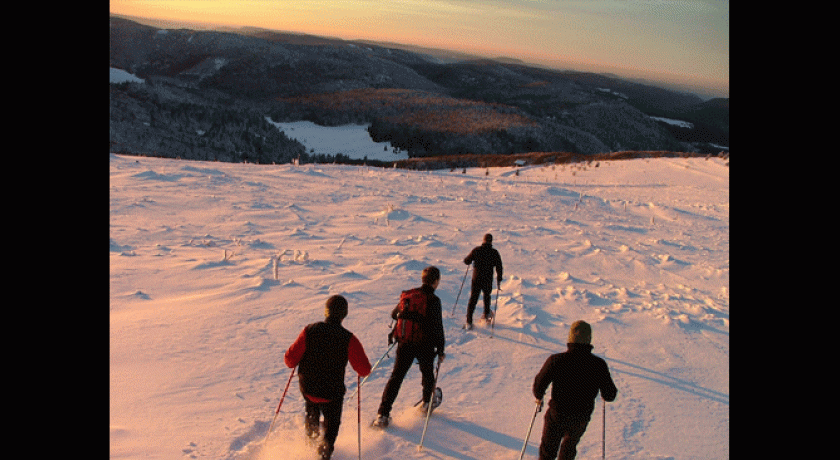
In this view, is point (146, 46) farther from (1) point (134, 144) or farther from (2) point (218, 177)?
(2) point (218, 177)

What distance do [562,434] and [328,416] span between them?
6.19 feet

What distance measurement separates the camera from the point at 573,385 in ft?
12.5

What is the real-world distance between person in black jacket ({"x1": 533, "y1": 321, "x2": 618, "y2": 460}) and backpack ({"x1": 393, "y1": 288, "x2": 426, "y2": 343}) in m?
1.24

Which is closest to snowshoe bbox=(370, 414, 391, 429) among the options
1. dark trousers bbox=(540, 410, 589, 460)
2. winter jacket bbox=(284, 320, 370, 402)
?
winter jacket bbox=(284, 320, 370, 402)

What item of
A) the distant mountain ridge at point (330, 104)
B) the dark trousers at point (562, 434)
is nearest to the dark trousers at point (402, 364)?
the dark trousers at point (562, 434)

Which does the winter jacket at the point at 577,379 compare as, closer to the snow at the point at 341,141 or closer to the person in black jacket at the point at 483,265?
the person in black jacket at the point at 483,265

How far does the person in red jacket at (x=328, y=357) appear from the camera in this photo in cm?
390

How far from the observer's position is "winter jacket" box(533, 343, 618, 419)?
3773mm

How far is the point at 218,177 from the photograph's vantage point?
16.6 m

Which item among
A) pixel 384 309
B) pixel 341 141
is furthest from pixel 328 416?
pixel 341 141

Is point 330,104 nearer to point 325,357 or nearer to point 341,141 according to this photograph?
point 341,141

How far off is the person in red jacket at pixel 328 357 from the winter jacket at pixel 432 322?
0.83 metres

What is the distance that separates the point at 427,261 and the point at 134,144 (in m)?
24.6
